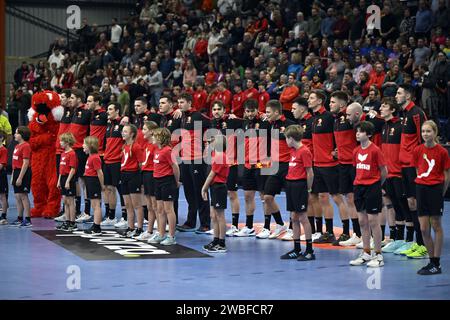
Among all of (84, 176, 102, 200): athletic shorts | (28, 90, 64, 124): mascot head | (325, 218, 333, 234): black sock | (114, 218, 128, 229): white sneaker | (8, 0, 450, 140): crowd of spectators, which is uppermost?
(8, 0, 450, 140): crowd of spectators

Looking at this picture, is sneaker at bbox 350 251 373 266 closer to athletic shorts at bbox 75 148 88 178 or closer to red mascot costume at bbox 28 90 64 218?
athletic shorts at bbox 75 148 88 178

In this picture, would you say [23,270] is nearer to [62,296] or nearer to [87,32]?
[62,296]

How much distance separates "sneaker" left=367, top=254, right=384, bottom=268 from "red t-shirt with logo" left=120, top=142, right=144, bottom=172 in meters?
4.32

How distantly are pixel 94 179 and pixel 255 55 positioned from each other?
1015 centimetres

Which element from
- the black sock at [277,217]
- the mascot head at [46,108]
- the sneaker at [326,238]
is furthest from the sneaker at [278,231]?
the mascot head at [46,108]

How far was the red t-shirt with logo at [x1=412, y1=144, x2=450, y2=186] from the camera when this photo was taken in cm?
967

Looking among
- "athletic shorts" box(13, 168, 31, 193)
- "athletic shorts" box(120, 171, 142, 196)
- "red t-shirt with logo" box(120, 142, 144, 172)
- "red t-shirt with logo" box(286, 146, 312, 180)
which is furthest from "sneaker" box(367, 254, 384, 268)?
"athletic shorts" box(13, 168, 31, 193)

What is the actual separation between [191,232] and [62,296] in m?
5.13

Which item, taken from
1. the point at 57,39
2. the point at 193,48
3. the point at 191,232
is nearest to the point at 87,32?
the point at 57,39

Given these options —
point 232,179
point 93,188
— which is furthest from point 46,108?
point 232,179

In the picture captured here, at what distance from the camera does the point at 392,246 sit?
→ 11414mm

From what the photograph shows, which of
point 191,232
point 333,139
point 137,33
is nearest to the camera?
point 333,139

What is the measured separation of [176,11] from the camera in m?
27.8

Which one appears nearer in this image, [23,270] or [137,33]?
[23,270]
